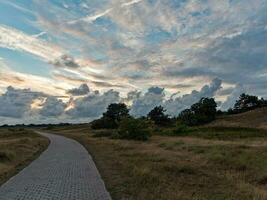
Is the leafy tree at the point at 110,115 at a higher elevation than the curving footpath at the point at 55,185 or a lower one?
higher

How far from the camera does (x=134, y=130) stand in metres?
59.3

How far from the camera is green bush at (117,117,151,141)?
193 feet

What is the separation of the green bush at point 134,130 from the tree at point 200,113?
51428mm

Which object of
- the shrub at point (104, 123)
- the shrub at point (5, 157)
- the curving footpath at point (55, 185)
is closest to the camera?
the curving footpath at point (55, 185)

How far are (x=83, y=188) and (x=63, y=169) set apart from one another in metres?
6.56

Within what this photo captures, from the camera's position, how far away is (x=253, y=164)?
2212 cm

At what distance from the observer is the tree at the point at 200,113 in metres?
112

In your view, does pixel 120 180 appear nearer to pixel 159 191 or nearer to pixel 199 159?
pixel 159 191

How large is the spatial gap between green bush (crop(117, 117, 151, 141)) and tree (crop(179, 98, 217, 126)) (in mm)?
51428

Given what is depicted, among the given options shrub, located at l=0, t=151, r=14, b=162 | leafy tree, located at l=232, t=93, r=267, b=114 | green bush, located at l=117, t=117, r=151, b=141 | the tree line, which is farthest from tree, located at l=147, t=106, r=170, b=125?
shrub, located at l=0, t=151, r=14, b=162

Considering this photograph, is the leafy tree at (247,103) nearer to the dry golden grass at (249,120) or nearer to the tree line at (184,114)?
the tree line at (184,114)

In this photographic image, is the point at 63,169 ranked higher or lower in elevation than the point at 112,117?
lower

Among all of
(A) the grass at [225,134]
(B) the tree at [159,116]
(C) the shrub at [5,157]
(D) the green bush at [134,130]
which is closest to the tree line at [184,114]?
(B) the tree at [159,116]

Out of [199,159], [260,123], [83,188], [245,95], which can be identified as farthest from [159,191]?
[245,95]
